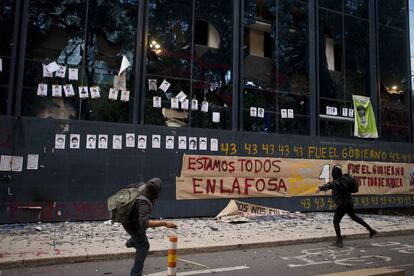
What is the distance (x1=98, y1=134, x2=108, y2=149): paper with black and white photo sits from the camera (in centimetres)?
1161

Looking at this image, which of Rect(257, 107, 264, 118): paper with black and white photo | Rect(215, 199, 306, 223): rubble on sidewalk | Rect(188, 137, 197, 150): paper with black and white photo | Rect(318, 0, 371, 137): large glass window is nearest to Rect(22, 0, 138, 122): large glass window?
Rect(188, 137, 197, 150): paper with black and white photo

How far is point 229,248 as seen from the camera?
8805mm

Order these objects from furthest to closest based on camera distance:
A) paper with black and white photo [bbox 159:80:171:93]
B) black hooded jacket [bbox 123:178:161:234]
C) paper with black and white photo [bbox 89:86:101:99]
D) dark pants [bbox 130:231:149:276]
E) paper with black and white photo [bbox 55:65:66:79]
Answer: paper with black and white photo [bbox 159:80:171:93] < paper with black and white photo [bbox 89:86:101:99] < paper with black and white photo [bbox 55:65:66:79] < dark pants [bbox 130:231:149:276] < black hooded jacket [bbox 123:178:161:234]

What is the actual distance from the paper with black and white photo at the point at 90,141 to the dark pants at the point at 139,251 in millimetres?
6498

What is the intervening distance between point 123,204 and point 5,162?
22.0ft

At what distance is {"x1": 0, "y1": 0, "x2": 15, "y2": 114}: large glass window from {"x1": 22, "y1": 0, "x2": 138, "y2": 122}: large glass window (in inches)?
18.3

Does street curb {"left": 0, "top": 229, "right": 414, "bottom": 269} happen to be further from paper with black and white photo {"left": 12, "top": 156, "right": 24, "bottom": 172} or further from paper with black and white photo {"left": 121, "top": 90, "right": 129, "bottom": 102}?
paper with black and white photo {"left": 121, "top": 90, "right": 129, "bottom": 102}

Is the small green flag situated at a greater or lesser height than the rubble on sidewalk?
greater

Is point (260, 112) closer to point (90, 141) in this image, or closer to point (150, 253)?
point (90, 141)

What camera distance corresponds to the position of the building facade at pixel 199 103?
11.3 m

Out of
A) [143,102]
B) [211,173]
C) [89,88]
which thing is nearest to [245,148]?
[211,173]

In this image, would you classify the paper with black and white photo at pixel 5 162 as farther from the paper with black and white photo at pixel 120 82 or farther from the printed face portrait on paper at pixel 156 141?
the printed face portrait on paper at pixel 156 141

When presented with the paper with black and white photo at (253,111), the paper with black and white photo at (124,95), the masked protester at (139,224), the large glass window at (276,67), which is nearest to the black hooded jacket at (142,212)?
the masked protester at (139,224)

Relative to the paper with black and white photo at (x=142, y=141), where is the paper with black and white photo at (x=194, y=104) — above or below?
above
